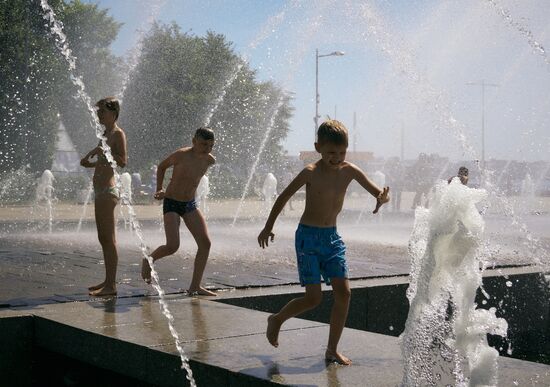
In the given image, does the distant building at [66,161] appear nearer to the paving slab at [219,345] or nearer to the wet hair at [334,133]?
the paving slab at [219,345]

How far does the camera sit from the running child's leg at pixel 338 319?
4348mm

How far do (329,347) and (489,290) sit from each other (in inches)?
144

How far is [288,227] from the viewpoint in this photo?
60.2 ft

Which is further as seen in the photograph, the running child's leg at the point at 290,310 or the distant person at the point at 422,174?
the distant person at the point at 422,174

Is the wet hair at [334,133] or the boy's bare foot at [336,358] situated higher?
the wet hair at [334,133]

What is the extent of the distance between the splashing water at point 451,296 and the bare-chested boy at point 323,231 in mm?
567

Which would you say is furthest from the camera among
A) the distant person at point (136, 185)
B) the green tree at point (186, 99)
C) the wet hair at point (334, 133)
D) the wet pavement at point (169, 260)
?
the green tree at point (186, 99)

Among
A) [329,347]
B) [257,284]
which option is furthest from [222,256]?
[329,347]

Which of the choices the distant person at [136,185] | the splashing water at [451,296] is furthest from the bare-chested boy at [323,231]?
the distant person at [136,185]

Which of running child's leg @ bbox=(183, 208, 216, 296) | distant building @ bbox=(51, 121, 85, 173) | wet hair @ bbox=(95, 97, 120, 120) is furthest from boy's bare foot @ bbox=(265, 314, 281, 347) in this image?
distant building @ bbox=(51, 121, 85, 173)

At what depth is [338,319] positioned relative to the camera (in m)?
4.48

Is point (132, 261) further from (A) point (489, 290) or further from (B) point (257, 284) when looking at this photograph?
(A) point (489, 290)

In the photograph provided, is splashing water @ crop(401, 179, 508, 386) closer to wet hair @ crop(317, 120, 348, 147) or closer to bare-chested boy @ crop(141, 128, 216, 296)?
wet hair @ crop(317, 120, 348, 147)

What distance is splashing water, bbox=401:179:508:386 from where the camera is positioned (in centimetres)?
393
